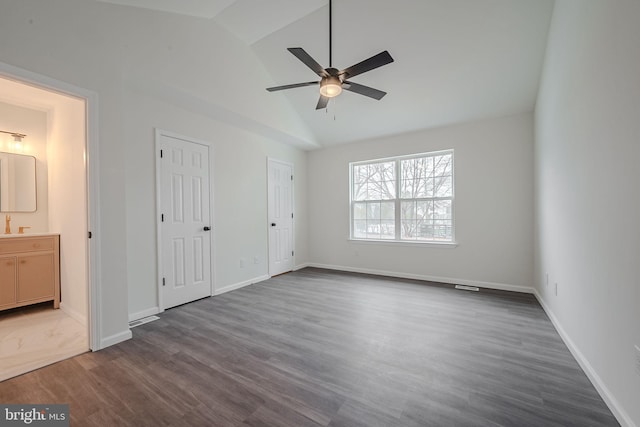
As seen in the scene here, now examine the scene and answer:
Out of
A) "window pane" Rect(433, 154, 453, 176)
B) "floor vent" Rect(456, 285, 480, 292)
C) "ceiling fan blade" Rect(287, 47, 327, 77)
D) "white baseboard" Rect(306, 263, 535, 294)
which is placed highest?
"ceiling fan blade" Rect(287, 47, 327, 77)

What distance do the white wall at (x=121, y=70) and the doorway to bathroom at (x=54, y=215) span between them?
0.45 feet

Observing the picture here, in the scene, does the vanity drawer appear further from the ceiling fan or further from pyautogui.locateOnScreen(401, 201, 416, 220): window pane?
pyautogui.locateOnScreen(401, 201, 416, 220): window pane

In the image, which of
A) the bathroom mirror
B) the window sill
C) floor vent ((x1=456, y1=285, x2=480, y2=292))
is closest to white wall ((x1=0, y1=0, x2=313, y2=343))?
the bathroom mirror

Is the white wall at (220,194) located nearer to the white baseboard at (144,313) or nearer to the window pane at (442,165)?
the white baseboard at (144,313)

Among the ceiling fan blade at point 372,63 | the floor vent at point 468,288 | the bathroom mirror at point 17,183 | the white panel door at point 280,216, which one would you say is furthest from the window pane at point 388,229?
the bathroom mirror at point 17,183

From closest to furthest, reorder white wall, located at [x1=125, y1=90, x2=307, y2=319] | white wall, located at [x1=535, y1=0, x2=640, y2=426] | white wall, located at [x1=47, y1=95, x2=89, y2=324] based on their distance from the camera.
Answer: white wall, located at [x1=535, y1=0, x2=640, y2=426]
white wall, located at [x1=47, y1=95, x2=89, y2=324]
white wall, located at [x1=125, y1=90, x2=307, y2=319]

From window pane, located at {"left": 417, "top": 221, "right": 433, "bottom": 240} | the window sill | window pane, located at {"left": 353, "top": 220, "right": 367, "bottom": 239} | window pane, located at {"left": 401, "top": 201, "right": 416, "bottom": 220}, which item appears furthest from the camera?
window pane, located at {"left": 353, "top": 220, "right": 367, "bottom": 239}

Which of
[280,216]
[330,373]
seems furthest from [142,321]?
[280,216]

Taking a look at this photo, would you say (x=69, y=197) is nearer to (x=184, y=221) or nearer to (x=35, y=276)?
(x=35, y=276)

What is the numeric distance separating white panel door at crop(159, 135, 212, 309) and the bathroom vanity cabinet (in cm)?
135

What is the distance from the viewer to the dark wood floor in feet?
4.90

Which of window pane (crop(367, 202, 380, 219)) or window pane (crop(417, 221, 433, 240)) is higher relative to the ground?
window pane (crop(367, 202, 380, 219))

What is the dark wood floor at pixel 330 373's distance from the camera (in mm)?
1494

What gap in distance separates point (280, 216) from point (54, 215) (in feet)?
10.3
